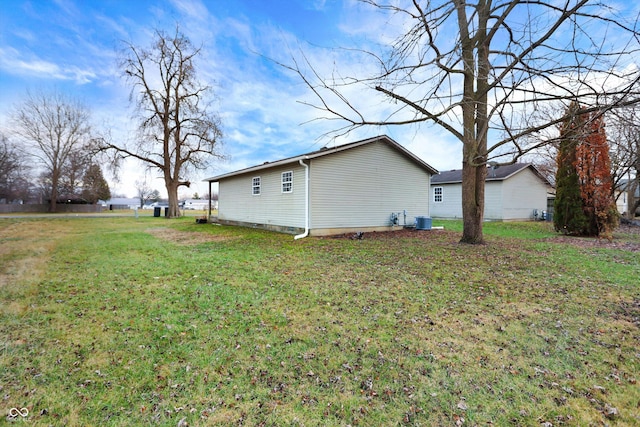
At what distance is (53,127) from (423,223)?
3764 centimetres

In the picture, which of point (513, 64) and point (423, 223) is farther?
point (423, 223)

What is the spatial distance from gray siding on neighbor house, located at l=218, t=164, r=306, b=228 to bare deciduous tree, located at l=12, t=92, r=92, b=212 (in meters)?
20.0

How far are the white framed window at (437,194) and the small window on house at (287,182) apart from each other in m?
15.9

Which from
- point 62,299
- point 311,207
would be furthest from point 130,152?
point 62,299

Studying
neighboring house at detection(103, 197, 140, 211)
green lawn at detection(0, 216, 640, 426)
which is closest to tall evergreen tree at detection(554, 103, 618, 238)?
green lawn at detection(0, 216, 640, 426)

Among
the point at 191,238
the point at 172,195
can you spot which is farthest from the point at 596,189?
the point at 172,195

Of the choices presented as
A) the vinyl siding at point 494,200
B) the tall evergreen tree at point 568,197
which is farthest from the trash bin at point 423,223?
the vinyl siding at point 494,200

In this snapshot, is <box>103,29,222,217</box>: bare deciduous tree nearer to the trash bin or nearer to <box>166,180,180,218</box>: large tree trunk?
<box>166,180,180,218</box>: large tree trunk

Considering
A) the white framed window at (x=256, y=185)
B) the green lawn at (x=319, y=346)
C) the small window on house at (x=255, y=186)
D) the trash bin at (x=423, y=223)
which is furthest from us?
the small window on house at (x=255, y=186)

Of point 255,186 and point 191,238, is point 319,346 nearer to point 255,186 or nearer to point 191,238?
point 191,238

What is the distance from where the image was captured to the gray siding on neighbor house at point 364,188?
11719 mm

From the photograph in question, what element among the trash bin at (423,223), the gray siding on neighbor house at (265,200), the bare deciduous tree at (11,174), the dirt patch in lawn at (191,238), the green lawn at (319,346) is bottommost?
the green lawn at (319,346)

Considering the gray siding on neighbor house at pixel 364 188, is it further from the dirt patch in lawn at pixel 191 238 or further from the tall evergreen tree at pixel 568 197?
the tall evergreen tree at pixel 568 197

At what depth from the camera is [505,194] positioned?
20.4 m
